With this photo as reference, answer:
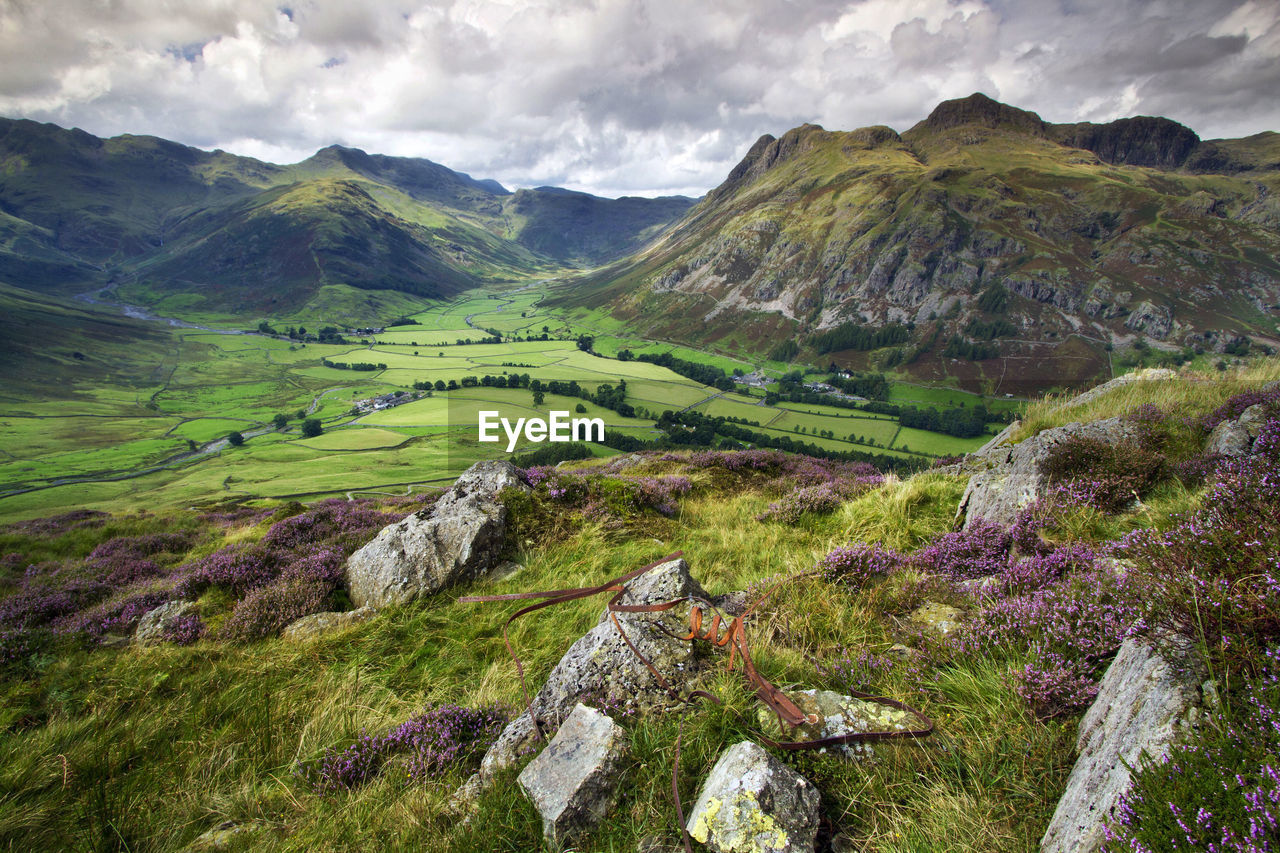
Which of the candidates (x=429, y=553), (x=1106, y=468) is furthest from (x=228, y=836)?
(x=1106, y=468)

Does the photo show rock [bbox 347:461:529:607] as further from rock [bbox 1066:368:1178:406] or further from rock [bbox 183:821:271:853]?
rock [bbox 1066:368:1178:406]

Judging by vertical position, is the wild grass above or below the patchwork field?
above

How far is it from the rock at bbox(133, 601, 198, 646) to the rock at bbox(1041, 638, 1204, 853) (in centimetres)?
956

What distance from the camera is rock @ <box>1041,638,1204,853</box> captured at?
238 centimetres

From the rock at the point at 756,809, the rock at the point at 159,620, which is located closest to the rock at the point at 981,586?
the rock at the point at 756,809

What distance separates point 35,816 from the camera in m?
3.28

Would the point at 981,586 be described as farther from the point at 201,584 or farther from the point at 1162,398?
the point at 201,584

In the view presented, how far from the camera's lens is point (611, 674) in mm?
4191

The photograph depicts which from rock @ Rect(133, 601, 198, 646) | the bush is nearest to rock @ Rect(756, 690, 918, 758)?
the bush

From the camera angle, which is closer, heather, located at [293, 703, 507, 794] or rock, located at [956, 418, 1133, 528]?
heather, located at [293, 703, 507, 794]

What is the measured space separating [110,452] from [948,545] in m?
160

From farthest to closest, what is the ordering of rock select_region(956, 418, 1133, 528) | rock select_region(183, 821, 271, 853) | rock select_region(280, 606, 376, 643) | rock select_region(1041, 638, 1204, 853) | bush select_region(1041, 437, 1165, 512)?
rock select_region(956, 418, 1133, 528) → bush select_region(1041, 437, 1165, 512) → rock select_region(280, 606, 376, 643) → rock select_region(183, 821, 271, 853) → rock select_region(1041, 638, 1204, 853)

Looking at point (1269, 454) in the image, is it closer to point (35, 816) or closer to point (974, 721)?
point (974, 721)

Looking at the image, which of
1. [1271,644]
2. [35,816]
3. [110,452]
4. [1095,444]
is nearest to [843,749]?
[1271,644]
